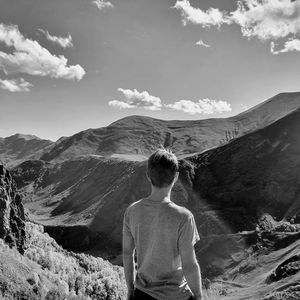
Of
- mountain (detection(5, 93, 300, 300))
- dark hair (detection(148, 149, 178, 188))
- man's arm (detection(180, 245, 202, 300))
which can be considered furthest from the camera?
mountain (detection(5, 93, 300, 300))

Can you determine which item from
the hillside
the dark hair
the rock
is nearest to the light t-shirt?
the dark hair

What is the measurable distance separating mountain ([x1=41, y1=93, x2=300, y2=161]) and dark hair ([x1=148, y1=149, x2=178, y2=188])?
387 feet

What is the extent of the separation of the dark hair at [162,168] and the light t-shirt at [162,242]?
6.4 inches

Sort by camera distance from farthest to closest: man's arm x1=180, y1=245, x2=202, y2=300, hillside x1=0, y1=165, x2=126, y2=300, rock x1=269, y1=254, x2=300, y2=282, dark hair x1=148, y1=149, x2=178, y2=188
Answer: rock x1=269, y1=254, x2=300, y2=282 < hillside x1=0, y1=165, x2=126, y2=300 < dark hair x1=148, y1=149, x2=178, y2=188 < man's arm x1=180, y1=245, x2=202, y2=300

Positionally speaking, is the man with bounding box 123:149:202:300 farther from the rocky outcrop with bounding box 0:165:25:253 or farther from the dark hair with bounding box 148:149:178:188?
the rocky outcrop with bounding box 0:165:25:253

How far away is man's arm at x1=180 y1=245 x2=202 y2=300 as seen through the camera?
286cm

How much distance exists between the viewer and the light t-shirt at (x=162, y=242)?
289cm

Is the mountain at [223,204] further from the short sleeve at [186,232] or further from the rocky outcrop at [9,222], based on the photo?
the short sleeve at [186,232]

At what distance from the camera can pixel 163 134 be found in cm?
14388

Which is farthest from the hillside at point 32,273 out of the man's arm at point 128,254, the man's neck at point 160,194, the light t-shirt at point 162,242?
the man's neck at point 160,194

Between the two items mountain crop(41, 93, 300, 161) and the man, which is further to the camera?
mountain crop(41, 93, 300, 161)

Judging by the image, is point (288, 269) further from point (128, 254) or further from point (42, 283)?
point (128, 254)

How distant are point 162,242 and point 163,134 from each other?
141118 mm

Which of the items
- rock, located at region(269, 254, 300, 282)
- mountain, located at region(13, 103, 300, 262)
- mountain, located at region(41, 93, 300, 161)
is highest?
mountain, located at region(41, 93, 300, 161)
